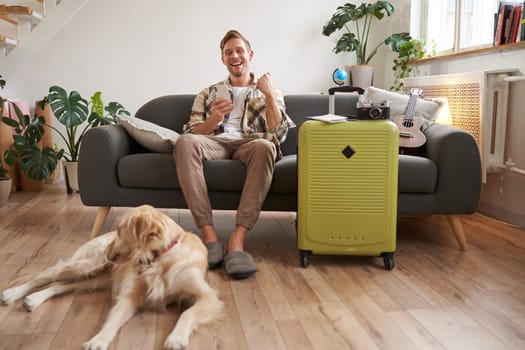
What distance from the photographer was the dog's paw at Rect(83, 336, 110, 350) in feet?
4.66

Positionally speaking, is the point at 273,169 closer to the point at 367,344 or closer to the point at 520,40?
the point at 367,344

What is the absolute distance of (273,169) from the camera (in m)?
2.38

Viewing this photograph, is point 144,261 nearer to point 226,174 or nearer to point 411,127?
point 226,174

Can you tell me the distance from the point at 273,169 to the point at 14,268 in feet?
3.90

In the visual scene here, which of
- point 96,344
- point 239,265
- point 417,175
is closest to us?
point 96,344

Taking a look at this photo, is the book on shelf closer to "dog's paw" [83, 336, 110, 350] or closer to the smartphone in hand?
the smartphone in hand

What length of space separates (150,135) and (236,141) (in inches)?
17.3

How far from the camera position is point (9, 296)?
1751 mm

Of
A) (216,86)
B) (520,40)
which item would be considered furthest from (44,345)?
(520,40)

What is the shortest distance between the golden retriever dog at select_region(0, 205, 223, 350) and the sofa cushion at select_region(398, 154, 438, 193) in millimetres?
1034

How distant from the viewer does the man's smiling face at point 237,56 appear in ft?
8.58

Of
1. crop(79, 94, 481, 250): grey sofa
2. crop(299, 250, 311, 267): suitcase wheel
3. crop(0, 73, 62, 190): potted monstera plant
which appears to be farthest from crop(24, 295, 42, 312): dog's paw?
crop(0, 73, 62, 190): potted monstera plant

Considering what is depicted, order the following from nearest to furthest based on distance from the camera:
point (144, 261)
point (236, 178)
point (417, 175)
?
point (144, 261), point (417, 175), point (236, 178)

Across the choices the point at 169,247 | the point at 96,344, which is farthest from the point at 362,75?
the point at 96,344
